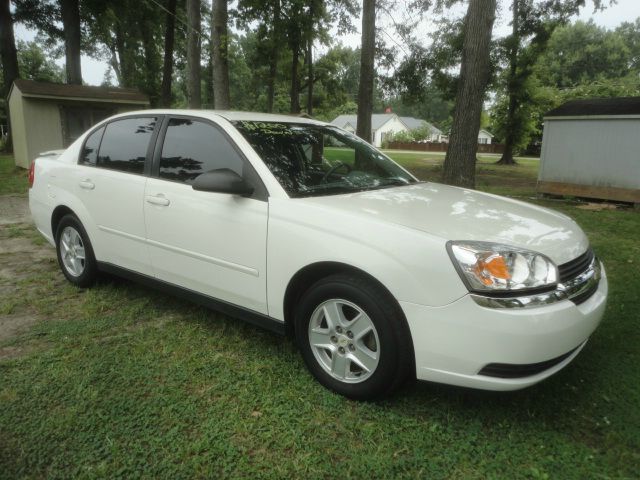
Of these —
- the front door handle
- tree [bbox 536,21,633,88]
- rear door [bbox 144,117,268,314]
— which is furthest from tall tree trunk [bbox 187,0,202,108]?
tree [bbox 536,21,633,88]

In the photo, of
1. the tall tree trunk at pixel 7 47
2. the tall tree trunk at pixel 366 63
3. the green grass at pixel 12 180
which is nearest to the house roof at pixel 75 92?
the green grass at pixel 12 180

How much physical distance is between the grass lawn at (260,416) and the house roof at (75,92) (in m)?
15.0

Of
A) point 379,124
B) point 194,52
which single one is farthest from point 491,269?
point 379,124

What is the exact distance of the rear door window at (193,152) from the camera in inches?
122

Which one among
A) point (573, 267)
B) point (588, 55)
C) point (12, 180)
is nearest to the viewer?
point (573, 267)

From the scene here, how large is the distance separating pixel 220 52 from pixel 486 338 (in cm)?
1030

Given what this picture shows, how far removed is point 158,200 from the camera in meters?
3.33

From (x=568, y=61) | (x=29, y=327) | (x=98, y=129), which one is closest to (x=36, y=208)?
(x=98, y=129)

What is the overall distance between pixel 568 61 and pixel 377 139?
27705 mm

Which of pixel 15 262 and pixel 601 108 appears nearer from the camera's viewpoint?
pixel 15 262

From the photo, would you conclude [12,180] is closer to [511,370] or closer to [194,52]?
[194,52]

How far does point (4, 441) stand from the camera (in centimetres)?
222

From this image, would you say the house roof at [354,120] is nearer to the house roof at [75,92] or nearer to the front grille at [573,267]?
the house roof at [75,92]

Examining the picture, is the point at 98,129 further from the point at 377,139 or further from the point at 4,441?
the point at 377,139
